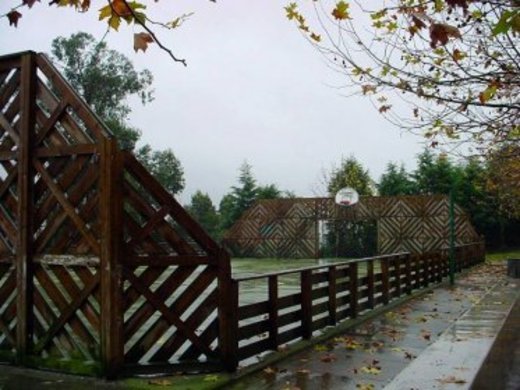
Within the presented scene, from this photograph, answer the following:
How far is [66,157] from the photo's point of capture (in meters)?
7.09

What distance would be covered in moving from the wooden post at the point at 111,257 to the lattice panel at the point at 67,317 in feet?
0.65

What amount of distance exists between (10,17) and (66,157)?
3.72 m

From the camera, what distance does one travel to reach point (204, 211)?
6194 cm

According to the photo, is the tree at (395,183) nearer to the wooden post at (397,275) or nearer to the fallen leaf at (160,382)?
the wooden post at (397,275)

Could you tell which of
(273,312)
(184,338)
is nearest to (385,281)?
(273,312)

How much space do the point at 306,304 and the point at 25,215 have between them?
4292 millimetres

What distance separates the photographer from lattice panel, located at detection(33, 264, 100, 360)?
6.73m

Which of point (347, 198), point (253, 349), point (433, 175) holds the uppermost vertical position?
point (433, 175)

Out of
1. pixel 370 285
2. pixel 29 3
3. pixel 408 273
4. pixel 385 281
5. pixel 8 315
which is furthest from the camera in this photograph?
pixel 408 273

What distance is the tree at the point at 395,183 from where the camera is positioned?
1796 inches

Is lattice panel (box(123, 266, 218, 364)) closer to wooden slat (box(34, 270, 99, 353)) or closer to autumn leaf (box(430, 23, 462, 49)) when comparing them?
wooden slat (box(34, 270, 99, 353))

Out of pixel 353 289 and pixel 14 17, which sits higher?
pixel 14 17

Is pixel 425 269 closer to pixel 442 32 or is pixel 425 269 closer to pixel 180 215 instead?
pixel 180 215

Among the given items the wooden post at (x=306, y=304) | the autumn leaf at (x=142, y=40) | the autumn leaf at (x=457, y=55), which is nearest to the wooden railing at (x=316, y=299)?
the wooden post at (x=306, y=304)
